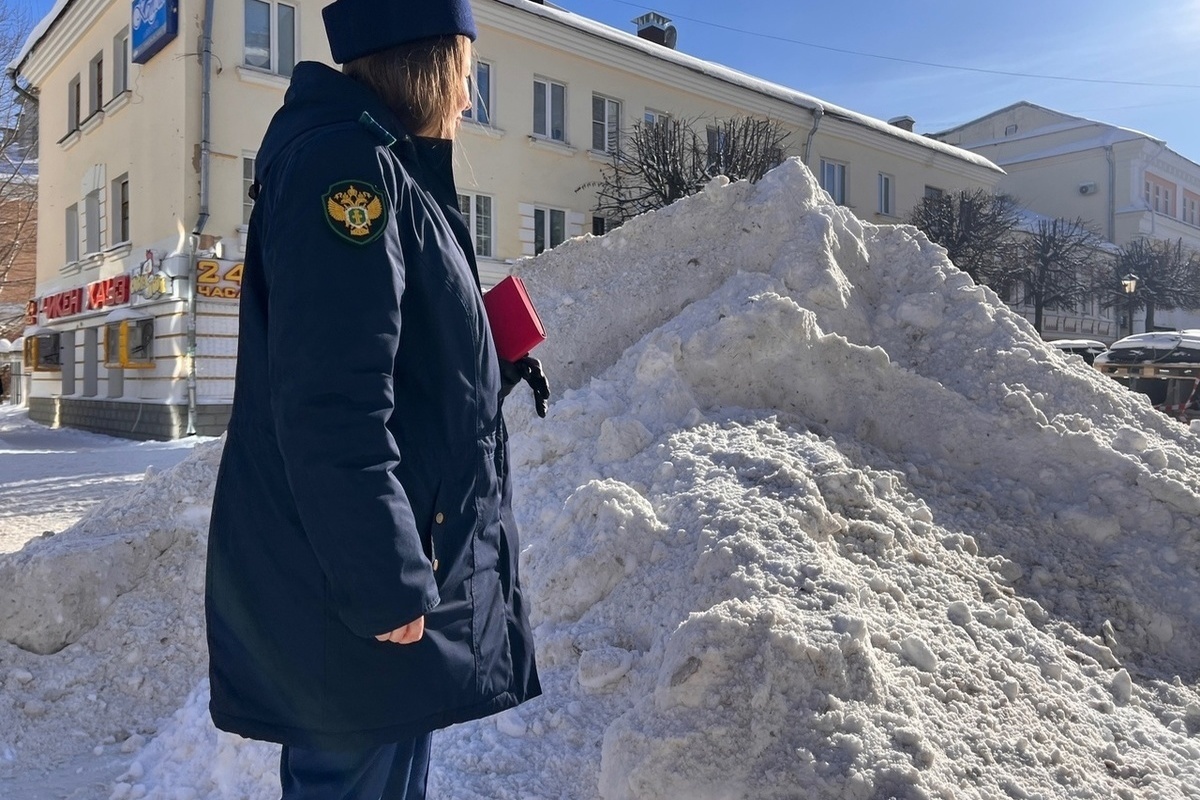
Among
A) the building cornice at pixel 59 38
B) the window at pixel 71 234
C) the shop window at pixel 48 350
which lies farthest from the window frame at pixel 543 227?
the shop window at pixel 48 350

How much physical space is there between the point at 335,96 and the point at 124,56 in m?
15.7

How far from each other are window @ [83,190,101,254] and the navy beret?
1615 centimetres

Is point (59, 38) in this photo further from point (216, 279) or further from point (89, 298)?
point (216, 279)

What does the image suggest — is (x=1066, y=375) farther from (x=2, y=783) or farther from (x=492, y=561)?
(x=2, y=783)

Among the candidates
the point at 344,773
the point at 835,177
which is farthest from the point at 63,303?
the point at 344,773

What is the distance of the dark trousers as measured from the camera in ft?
4.61

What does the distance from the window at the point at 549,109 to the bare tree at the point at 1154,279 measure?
21618 millimetres

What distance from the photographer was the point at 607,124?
1742cm

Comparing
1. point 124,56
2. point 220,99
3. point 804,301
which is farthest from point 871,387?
point 124,56

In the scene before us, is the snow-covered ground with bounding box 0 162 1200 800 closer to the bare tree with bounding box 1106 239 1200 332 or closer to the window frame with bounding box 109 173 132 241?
the window frame with bounding box 109 173 132 241

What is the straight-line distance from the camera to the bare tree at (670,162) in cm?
1650

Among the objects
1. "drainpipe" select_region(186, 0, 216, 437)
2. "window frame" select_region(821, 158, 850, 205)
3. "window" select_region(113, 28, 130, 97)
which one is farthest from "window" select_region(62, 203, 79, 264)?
"window frame" select_region(821, 158, 850, 205)

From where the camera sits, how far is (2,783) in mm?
2848

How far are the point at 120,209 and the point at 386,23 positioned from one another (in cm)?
1529
